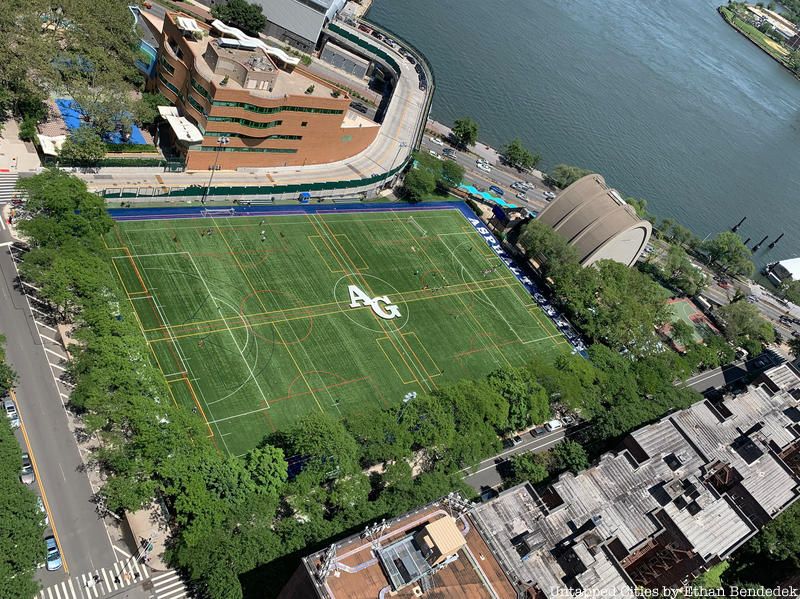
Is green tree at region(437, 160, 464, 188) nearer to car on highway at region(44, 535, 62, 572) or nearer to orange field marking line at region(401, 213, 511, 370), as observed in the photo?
orange field marking line at region(401, 213, 511, 370)

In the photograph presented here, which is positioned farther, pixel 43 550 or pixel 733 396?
pixel 733 396

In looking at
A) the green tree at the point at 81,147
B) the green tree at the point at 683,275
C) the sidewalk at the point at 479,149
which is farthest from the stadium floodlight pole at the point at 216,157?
the green tree at the point at 683,275

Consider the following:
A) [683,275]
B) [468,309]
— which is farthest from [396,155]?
[683,275]

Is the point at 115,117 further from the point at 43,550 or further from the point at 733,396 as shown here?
the point at 733,396

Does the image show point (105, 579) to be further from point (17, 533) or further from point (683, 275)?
point (683, 275)

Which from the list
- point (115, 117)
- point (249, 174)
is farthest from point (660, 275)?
point (115, 117)

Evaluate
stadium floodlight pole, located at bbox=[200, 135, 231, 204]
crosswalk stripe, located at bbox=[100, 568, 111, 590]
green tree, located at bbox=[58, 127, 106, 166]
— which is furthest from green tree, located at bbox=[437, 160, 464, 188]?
crosswalk stripe, located at bbox=[100, 568, 111, 590]
